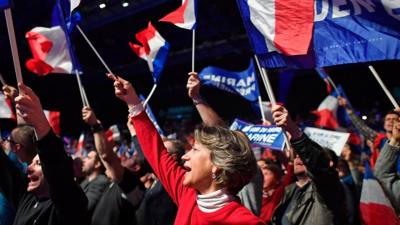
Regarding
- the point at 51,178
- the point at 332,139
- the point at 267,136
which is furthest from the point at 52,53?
the point at 332,139

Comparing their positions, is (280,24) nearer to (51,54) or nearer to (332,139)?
(51,54)

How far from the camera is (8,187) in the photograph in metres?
2.49

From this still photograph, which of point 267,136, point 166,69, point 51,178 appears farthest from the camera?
point 166,69

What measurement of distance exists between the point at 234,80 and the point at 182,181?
9.60 ft

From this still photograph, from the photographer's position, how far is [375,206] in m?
3.21

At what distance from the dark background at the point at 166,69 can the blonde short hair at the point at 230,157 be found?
650 cm

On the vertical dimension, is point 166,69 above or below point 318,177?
below

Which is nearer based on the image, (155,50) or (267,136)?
(267,136)

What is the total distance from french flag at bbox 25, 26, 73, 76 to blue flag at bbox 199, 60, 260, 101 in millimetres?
1504

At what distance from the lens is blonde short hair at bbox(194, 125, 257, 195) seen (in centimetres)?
196

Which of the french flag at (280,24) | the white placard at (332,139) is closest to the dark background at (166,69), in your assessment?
the white placard at (332,139)

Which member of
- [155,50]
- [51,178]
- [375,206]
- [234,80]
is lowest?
[375,206]

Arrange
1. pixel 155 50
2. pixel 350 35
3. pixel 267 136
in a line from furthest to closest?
pixel 155 50, pixel 267 136, pixel 350 35

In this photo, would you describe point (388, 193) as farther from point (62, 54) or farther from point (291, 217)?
point (62, 54)
